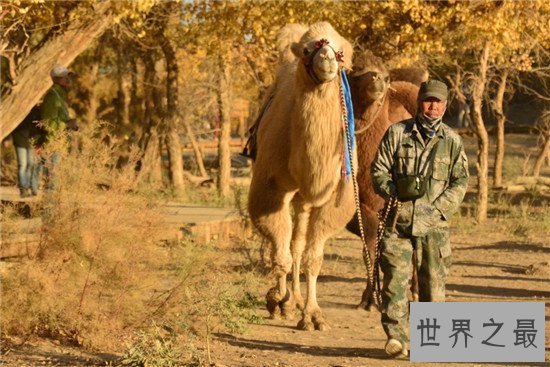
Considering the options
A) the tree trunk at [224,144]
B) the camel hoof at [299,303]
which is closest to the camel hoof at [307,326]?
the camel hoof at [299,303]

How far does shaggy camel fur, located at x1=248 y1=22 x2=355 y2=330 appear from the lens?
8922 mm

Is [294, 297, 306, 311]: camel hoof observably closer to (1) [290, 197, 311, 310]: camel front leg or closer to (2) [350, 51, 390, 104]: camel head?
(1) [290, 197, 311, 310]: camel front leg

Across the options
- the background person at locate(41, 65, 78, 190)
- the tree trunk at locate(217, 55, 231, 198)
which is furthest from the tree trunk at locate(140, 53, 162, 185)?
the background person at locate(41, 65, 78, 190)

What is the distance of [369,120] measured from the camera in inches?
412

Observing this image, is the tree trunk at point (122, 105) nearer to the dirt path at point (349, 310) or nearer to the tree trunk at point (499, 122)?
the tree trunk at point (499, 122)

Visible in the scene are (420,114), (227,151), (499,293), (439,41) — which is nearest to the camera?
(420,114)

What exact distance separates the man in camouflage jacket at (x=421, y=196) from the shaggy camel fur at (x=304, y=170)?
1318 millimetres

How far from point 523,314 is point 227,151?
14825mm

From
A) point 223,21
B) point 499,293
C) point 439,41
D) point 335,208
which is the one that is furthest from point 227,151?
point 335,208

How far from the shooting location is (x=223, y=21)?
1694 centimetres

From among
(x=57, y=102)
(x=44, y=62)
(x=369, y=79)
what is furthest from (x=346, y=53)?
(x=57, y=102)

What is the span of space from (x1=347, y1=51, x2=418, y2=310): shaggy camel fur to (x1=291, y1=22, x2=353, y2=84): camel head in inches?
41.0

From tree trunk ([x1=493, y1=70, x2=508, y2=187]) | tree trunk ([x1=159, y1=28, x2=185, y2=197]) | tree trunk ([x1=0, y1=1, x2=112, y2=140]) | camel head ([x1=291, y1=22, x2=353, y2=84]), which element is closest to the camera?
camel head ([x1=291, y1=22, x2=353, y2=84])

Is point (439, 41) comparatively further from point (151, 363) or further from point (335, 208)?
point (151, 363)
